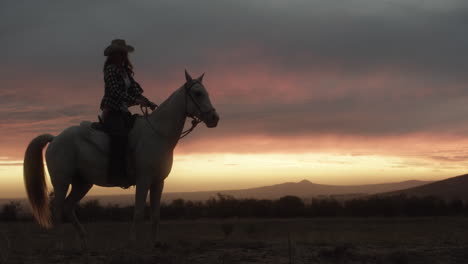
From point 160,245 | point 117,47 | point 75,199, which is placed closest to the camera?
point 160,245

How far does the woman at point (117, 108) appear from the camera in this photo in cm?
860

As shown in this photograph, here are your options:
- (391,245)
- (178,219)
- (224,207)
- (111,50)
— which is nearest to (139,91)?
(111,50)

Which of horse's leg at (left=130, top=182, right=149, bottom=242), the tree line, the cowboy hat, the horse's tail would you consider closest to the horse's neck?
horse's leg at (left=130, top=182, right=149, bottom=242)

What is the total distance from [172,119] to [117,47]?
1.63m

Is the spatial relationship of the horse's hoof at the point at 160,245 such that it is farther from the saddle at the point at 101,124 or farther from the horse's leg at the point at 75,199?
the saddle at the point at 101,124

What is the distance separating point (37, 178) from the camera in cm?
945

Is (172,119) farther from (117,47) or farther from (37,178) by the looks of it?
(37,178)

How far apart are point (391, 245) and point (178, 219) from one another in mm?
21323

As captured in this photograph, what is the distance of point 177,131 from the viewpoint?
8711mm

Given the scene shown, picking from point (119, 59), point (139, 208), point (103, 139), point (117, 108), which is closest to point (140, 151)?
point (103, 139)

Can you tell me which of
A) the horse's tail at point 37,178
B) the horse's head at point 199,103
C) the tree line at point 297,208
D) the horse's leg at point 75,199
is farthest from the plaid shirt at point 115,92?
the tree line at point 297,208

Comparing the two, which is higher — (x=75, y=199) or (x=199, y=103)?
(x=199, y=103)

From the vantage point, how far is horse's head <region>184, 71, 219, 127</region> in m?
8.27

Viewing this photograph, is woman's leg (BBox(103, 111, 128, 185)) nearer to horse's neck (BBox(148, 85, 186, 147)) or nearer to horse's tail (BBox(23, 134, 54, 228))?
horse's neck (BBox(148, 85, 186, 147))
